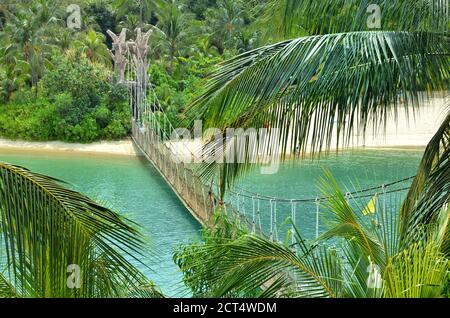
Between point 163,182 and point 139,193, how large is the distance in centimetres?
118

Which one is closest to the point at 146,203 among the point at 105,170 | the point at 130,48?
the point at 105,170

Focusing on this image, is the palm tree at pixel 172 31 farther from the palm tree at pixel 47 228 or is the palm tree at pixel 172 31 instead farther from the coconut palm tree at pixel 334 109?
the palm tree at pixel 47 228

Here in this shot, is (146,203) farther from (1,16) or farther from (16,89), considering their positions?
(1,16)

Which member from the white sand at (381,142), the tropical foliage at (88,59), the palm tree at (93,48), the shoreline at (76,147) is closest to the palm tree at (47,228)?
the white sand at (381,142)

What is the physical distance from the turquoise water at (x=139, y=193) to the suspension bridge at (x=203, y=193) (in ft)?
1.42

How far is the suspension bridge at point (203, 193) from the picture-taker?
5992 mm

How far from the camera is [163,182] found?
13.4 metres

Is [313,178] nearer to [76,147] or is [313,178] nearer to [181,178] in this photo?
[181,178]

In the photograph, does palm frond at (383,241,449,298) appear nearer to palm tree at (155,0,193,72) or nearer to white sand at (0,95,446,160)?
white sand at (0,95,446,160)

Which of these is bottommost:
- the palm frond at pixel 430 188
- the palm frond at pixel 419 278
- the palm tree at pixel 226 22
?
the palm frond at pixel 419 278

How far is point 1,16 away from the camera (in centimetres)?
2259

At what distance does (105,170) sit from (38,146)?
13.3 feet

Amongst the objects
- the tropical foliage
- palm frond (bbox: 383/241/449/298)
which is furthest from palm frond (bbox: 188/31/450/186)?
the tropical foliage
